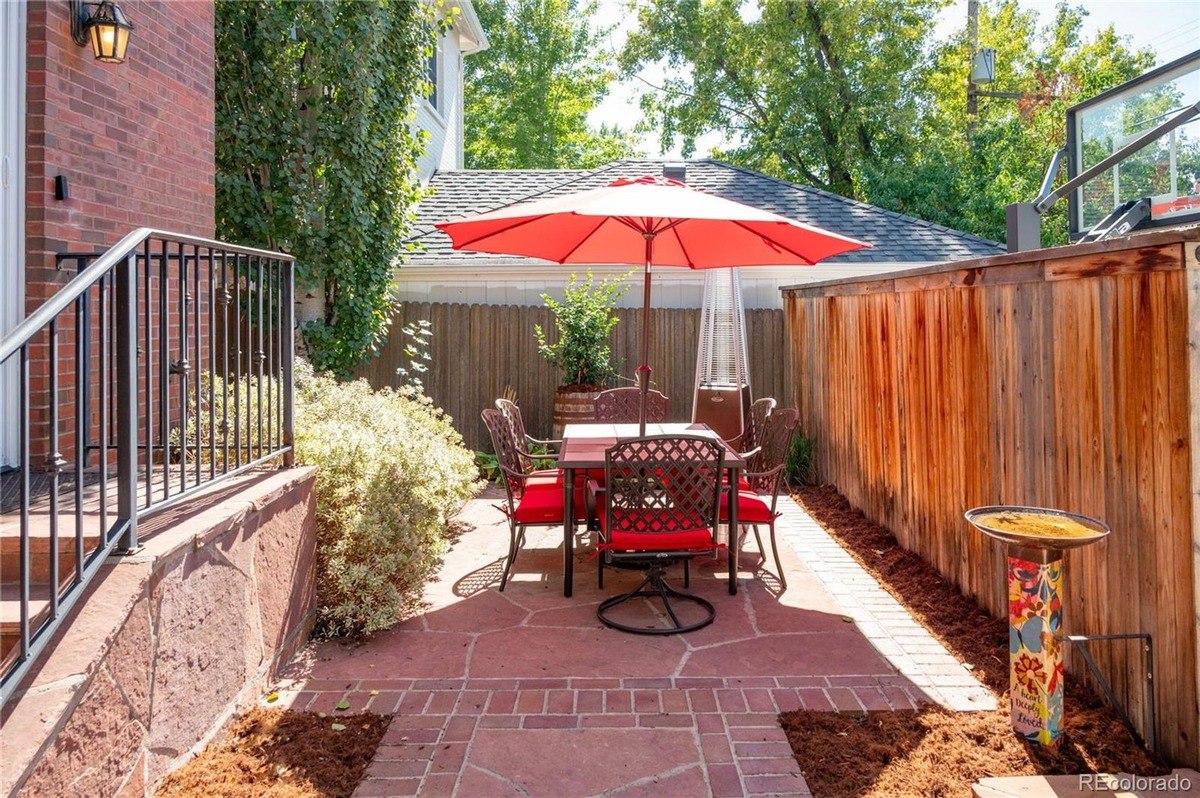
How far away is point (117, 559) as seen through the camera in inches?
109

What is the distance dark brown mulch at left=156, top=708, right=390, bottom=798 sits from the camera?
2945 millimetres

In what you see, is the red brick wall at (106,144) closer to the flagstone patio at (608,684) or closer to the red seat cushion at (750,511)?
the flagstone patio at (608,684)

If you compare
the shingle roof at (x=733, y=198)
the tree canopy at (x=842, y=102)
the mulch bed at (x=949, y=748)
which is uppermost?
the tree canopy at (x=842, y=102)

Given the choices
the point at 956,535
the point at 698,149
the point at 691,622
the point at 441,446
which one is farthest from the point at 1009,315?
the point at 698,149

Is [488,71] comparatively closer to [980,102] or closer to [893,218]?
[980,102]

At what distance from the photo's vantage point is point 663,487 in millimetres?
4598

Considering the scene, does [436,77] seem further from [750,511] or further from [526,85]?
[526,85]

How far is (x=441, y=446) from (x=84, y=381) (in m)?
3.92

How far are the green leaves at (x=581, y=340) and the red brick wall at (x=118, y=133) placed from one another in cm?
445

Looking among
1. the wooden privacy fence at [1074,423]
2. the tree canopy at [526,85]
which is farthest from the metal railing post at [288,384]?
the tree canopy at [526,85]

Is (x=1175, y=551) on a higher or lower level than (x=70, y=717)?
higher

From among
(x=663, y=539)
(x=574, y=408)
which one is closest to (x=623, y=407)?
(x=574, y=408)

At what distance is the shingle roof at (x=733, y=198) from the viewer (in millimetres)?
11211

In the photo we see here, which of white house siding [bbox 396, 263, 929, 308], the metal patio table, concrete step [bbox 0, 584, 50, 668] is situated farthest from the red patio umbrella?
white house siding [bbox 396, 263, 929, 308]
